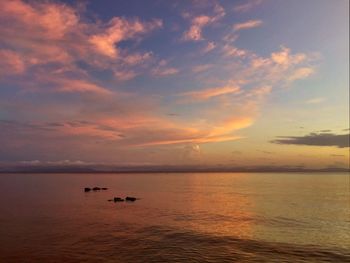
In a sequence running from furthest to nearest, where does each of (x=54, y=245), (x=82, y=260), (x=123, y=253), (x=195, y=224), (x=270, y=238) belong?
(x=195, y=224) → (x=270, y=238) → (x=54, y=245) → (x=123, y=253) → (x=82, y=260)

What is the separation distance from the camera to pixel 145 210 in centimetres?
7131

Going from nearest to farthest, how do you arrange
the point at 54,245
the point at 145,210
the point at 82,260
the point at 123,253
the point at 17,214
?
the point at 82,260 → the point at 123,253 → the point at 54,245 → the point at 17,214 → the point at 145,210

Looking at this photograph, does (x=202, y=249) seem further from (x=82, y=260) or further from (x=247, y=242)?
(x=82, y=260)

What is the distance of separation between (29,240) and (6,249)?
4.62 m

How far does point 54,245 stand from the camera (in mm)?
39500

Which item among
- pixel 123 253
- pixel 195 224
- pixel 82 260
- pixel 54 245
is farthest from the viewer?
pixel 195 224

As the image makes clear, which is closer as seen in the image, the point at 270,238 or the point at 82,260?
the point at 82,260

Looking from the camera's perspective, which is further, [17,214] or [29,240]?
[17,214]

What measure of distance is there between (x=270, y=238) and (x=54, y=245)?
1004 inches

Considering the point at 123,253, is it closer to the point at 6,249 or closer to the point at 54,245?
the point at 54,245

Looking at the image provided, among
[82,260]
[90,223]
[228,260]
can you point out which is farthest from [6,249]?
[228,260]

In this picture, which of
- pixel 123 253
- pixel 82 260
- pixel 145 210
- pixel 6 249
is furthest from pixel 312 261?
pixel 145 210

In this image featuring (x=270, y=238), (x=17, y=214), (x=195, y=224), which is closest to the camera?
(x=270, y=238)

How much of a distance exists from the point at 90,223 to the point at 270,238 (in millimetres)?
27496
